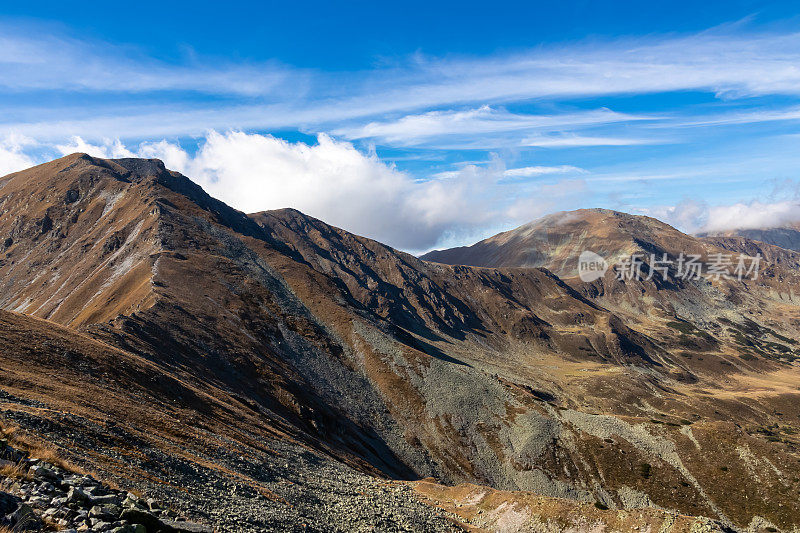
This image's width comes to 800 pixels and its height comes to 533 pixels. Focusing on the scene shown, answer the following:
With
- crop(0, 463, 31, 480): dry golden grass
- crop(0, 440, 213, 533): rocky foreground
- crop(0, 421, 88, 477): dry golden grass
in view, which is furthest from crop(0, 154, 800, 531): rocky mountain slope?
crop(0, 463, 31, 480): dry golden grass

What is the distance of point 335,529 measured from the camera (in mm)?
36219

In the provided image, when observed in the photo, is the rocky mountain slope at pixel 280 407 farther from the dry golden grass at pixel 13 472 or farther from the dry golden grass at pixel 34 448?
the dry golden grass at pixel 13 472

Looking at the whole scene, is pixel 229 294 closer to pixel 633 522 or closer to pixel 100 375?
pixel 100 375

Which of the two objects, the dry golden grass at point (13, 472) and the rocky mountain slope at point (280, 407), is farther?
the rocky mountain slope at point (280, 407)

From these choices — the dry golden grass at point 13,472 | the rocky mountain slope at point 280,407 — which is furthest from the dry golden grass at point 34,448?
the dry golden grass at point 13,472

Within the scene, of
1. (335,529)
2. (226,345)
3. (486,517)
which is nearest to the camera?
(335,529)

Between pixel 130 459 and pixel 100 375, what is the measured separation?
83.9 feet

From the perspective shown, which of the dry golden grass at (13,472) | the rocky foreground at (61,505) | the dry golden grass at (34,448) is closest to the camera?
the rocky foreground at (61,505)

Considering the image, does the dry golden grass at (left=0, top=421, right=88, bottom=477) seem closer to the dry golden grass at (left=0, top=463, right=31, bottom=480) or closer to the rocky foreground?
the rocky foreground

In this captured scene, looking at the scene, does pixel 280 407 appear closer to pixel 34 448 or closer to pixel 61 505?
pixel 34 448

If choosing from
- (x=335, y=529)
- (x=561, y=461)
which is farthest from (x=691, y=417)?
(x=335, y=529)

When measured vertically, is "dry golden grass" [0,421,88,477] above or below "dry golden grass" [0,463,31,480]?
below

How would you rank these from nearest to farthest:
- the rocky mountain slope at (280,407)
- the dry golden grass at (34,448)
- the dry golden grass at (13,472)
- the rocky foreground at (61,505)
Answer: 1. the rocky foreground at (61,505)
2. the dry golden grass at (13,472)
3. the dry golden grass at (34,448)
4. the rocky mountain slope at (280,407)

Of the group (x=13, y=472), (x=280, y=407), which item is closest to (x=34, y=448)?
(x=13, y=472)
